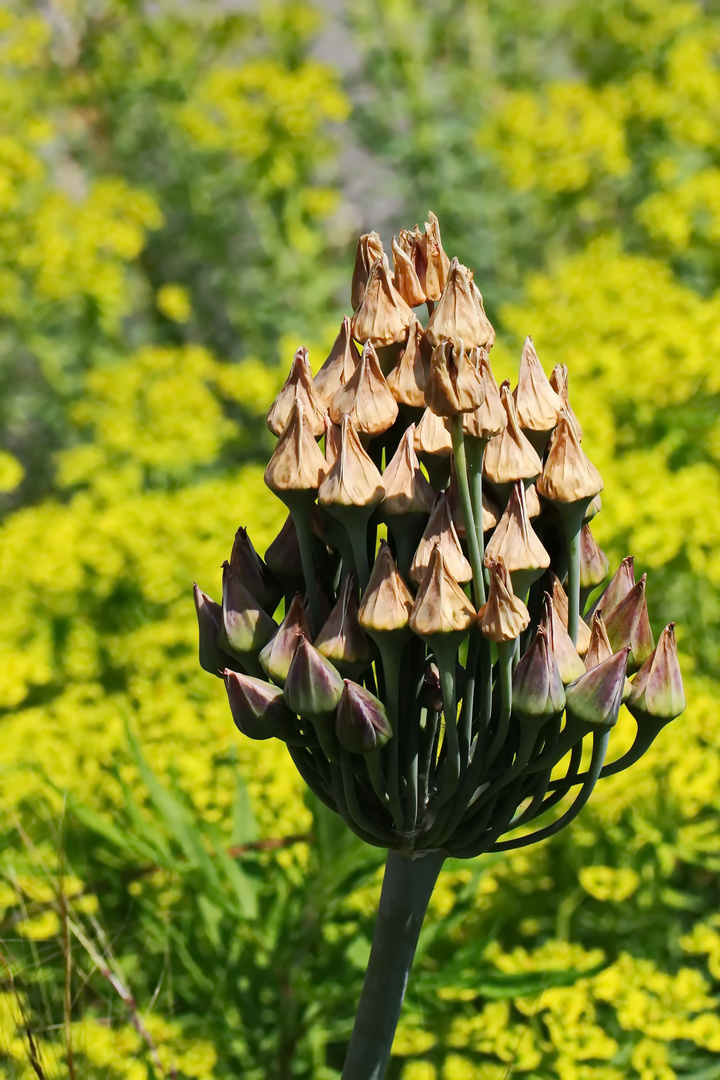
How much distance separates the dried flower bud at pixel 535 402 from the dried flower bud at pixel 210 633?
14.0 inches

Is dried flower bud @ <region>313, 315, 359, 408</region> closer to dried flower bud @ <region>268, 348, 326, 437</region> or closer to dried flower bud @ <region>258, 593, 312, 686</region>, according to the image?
dried flower bud @ <region>268, 348, 326, 437</region>

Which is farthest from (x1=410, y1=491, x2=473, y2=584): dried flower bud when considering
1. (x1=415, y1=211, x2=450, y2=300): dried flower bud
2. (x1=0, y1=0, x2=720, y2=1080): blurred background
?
(x1=0, y1=0, x2=720, y2=1080): blurred background

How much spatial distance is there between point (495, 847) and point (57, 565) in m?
2.10

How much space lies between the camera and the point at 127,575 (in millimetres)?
2988

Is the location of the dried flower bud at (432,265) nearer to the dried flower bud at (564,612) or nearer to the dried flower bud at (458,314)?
the dried flower bud at (458,314)

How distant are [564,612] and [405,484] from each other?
0.21 m

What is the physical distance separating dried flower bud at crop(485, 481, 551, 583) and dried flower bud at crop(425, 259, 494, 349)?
0.46 ft

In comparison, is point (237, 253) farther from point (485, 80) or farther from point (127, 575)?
point (127, 575)

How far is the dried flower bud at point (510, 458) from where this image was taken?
963 mm

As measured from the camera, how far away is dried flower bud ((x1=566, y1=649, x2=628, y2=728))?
93cm

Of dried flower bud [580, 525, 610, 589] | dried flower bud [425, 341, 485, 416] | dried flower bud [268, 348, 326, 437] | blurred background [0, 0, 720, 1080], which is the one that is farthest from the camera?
blurred background [0, 0, 720, 1080]

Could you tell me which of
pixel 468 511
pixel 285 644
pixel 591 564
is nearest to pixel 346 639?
pixel 285 644

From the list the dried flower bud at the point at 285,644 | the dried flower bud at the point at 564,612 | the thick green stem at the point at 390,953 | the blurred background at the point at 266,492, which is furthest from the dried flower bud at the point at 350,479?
the blurred background at the point at 266,492

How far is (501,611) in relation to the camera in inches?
35.8
